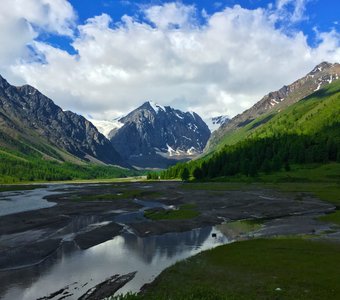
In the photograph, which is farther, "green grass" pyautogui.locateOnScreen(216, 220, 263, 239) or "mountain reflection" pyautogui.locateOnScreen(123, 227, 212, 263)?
"green grass" pyautogui.locateOnScreen(216, 220, 263, 239)

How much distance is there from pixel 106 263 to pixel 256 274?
19.1 metres

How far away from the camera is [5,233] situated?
6894cm

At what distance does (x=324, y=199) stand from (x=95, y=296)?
9124 centimetres

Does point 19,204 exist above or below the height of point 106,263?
above

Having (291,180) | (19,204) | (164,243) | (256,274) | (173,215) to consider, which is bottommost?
(164,243)

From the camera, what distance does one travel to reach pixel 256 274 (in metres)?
37.2

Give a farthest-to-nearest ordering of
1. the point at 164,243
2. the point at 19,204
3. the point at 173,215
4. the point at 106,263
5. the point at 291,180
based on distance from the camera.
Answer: the point at 291,180
the point at 19,204
the point at 173,215
the point at 164,243
the point at 106,263

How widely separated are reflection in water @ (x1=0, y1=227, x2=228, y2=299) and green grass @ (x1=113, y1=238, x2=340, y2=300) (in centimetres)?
397

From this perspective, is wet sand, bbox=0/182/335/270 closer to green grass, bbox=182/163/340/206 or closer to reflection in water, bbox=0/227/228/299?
reflection in water, bbox=0/227/228/299

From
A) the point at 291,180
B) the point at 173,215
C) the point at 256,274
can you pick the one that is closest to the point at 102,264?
the point at 256,274

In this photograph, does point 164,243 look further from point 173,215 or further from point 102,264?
point 173,215

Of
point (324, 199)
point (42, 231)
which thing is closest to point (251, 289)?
point (42, 231)

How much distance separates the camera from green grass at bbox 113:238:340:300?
3111 centimetres

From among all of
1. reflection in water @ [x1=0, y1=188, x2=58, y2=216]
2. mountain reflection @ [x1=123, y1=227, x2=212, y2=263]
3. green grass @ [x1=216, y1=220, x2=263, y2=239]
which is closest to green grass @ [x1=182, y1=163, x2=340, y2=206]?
reflection in water @ [x1=0, y1=188, x2=58, y2=216]
